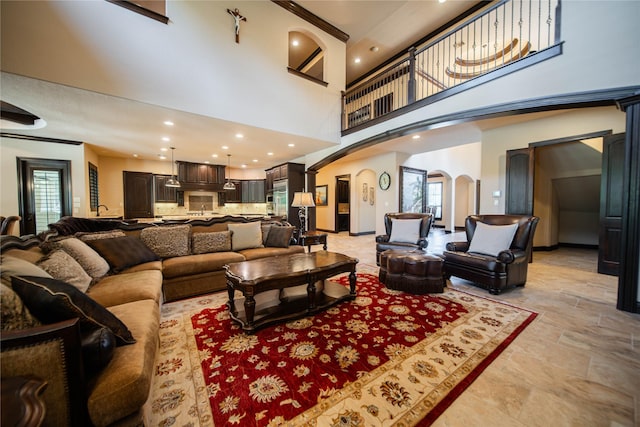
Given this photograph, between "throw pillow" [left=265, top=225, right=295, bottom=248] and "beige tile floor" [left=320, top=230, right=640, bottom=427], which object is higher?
"throw pillow" [left=265, top=225, right=295, bottom=248]

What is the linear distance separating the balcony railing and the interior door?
21.2ft

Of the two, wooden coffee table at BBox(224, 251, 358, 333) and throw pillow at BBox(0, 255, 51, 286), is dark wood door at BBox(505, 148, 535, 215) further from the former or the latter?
throw pillow at BBox(0, 255, 51, 286)

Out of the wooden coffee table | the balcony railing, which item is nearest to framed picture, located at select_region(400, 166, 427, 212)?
the balcony railing

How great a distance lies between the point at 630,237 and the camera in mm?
2469

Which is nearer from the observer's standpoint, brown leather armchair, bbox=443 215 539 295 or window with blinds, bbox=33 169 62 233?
brown leather armchair, bbox=443 215 539 295

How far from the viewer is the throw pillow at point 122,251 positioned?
8.21 feet

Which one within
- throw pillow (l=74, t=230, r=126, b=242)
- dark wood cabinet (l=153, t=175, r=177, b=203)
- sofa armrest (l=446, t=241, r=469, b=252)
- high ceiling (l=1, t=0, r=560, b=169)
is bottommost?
sofa armrest (l=446, t=241, r=469, b=252)

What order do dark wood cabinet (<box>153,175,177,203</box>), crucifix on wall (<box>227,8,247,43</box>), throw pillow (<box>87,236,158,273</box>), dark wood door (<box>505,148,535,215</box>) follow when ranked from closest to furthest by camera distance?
throw pillow (<box>87,236,158,273</box>)
crucifix on wall (<box>227,8,247,43</box>)
dark wood door (<box>505,148,535,215</box>)
dark wood cabinet (<box>153,175,177,203</box>)

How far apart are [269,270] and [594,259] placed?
6813mm

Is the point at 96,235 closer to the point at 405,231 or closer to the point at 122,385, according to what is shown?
the point at 122,385

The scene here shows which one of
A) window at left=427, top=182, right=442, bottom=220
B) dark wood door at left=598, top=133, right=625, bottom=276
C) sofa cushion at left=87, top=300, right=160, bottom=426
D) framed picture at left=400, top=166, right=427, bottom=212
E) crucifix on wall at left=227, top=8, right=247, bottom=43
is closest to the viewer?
sofa cushion at left=87, top=300, right=160, bottom=426

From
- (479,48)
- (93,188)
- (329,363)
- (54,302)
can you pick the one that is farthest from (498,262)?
(93,188)

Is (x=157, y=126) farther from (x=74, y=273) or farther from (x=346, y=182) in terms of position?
(x=346, y=182)

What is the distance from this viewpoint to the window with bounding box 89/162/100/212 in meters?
5.73
